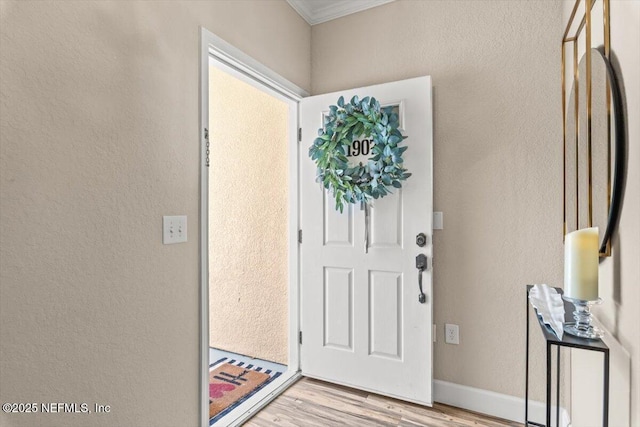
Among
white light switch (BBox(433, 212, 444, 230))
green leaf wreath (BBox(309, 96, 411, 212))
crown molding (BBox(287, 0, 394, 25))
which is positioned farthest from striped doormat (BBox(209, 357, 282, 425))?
crown molding (BBox(287, 0, 394, 25))

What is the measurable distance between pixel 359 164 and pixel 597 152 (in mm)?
1212

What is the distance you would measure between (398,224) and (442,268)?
15.2 inches

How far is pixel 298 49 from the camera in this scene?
236 cm

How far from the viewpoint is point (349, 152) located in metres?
2.18

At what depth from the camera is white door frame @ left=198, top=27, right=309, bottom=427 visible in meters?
1.58

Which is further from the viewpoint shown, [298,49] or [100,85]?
[298,49]

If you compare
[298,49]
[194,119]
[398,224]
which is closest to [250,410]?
[398,224]

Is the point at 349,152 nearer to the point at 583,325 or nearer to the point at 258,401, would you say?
the point at 583,325

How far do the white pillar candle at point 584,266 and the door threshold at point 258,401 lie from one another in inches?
68.4

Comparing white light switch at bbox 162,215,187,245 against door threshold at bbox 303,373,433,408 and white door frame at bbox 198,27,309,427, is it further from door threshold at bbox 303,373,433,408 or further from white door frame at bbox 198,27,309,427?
door threshold at bbox 303,373,433,408

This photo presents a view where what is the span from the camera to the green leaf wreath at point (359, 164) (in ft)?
6.53

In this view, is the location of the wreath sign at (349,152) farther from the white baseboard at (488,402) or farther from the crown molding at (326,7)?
the white baseboard at (488,402)

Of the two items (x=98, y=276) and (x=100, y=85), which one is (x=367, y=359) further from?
(x=100, y=85)

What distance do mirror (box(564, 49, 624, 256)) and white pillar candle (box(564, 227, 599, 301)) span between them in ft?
0.43
